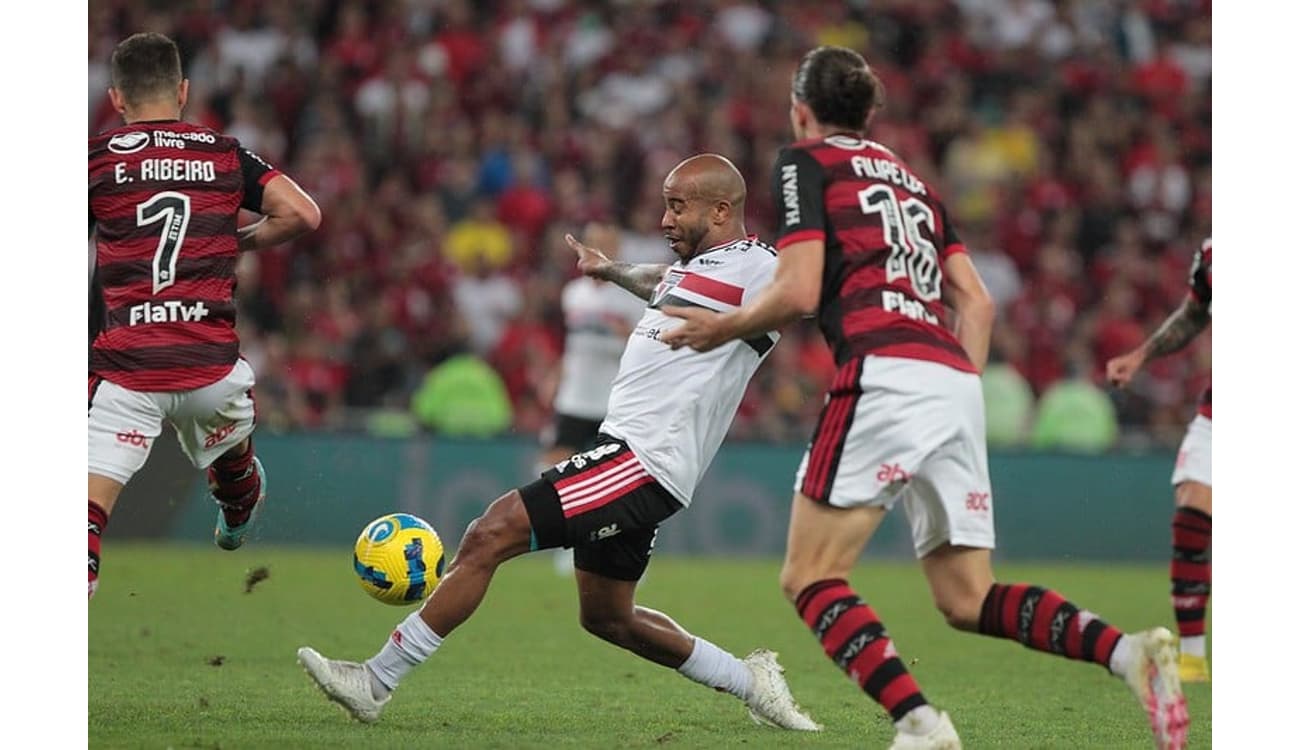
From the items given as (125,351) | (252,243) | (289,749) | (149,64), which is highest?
(149,64)

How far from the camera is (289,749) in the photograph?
5348 mm

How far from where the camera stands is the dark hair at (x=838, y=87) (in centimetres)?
502

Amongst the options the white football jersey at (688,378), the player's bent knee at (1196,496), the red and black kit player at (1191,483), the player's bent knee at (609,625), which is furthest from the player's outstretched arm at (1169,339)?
the player's bent knee at (609,625)

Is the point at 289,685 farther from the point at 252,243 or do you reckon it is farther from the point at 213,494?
the point at 252,243

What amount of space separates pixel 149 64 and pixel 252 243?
0.69m

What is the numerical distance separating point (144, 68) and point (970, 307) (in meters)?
2.92

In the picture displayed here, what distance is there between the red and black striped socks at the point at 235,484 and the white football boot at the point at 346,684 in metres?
1.04

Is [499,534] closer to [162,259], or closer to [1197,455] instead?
[162,259]

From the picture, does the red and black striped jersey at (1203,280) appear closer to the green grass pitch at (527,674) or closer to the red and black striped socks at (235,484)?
the green grass pitch at (527,674)

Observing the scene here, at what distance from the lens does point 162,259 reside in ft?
19.4

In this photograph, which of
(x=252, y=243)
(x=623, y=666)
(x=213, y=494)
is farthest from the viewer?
(x=623, y=666)

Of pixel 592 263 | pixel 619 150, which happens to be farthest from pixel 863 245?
pixel 619 150

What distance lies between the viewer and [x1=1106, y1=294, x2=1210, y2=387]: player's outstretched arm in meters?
7.24
